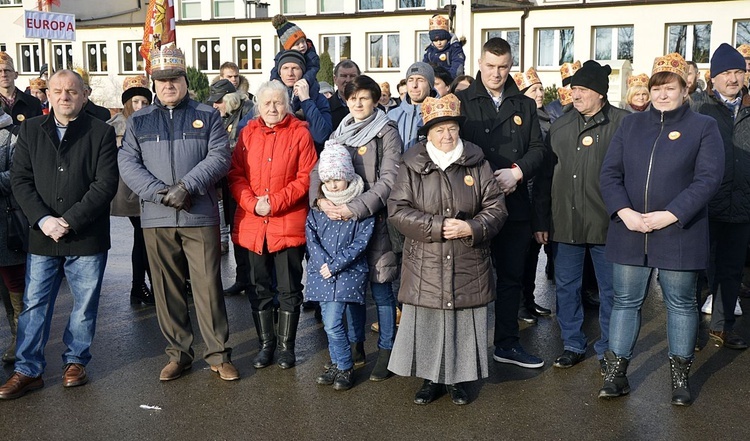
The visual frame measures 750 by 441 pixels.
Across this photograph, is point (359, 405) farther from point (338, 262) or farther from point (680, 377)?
point (680, 377)

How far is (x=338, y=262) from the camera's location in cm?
561

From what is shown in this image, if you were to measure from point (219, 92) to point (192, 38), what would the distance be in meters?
33.9

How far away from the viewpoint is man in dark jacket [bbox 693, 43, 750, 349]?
6.37 m

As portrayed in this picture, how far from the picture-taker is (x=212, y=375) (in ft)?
19.4

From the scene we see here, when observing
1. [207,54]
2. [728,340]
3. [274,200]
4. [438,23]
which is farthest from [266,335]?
[207,54]

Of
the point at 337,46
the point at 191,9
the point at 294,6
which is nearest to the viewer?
the point at 337,46

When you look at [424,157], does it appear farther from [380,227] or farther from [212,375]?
[212,375]

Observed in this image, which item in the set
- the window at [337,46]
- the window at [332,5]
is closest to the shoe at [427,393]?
the window at [337,46]

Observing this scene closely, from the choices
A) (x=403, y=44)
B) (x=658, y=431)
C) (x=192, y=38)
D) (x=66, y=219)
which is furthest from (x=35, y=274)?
(x=192, y=38)

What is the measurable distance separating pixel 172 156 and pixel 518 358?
9.61ft

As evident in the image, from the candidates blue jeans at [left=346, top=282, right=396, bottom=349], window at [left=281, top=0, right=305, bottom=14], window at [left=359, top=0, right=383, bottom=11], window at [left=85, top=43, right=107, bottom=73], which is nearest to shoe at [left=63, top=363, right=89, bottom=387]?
blue jeans at [left=346, top=282, right=396, bottom=349]

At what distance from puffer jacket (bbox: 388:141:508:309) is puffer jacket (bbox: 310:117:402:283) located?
0.40 meters

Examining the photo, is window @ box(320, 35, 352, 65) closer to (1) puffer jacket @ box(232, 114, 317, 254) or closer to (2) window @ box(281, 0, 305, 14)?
(2) window @ box(281, 0, 305, 14)

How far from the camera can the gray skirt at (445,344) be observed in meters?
5.31
